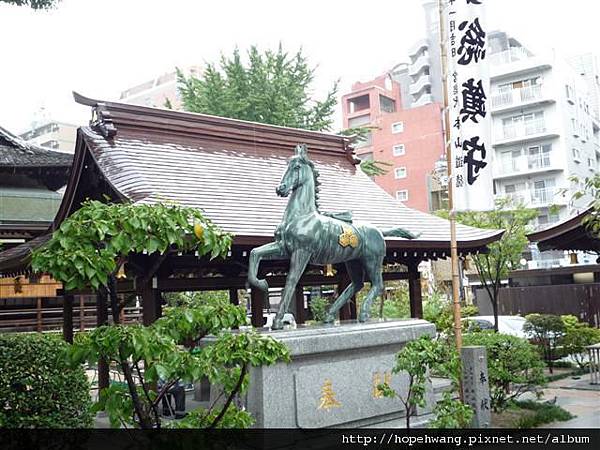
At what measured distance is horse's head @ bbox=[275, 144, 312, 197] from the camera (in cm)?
763

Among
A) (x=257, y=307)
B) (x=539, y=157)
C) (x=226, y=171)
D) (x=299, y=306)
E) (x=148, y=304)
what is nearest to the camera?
(x=148, y=304)

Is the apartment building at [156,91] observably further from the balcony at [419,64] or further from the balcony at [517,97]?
the balcony at [517,97]

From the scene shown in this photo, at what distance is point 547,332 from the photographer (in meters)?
14.3

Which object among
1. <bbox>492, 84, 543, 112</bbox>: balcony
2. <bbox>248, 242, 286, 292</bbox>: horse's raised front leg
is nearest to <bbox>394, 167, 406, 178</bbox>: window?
<bbox>492, 84, 543, 112</bbox>: balcony

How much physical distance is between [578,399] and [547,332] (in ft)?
13.5

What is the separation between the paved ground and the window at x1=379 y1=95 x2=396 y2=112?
37682mm

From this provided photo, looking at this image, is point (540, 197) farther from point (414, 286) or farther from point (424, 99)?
point (414, 286)

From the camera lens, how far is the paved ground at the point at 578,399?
8.35 metres

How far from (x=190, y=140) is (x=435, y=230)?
5.30 meters

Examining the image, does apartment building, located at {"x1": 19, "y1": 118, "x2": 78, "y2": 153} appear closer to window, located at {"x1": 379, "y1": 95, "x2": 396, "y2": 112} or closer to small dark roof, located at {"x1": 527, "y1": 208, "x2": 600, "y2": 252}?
window, located at {"x1": 379, "y1": 95, "x2": 396, "y2": 112}

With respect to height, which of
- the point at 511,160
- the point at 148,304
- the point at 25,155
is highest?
the point at 511,160

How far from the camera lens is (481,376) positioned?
798 cm

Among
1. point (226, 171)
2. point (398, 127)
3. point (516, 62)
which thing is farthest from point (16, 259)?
point (398, 127)

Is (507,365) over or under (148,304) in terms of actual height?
under
